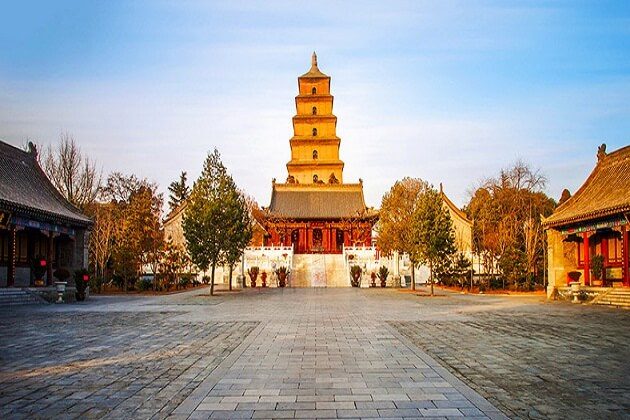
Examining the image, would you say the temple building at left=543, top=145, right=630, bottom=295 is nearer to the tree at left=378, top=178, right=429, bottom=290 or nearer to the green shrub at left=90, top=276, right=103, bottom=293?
the tree at left=378, top=178, right=429, bottom=290

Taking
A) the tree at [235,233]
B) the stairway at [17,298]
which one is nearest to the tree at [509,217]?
the tree at [235,233]

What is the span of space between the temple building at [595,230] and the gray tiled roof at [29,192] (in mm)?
21282

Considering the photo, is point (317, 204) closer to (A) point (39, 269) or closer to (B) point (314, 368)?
(A) point (39, 269)

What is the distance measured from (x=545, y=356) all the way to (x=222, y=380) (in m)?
5.11

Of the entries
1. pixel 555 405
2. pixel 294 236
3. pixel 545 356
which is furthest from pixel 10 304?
pixel 294 236

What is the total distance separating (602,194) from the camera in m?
24.7

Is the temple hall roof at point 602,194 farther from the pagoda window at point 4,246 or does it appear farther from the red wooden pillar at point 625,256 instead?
the pagoda window at point 4,246

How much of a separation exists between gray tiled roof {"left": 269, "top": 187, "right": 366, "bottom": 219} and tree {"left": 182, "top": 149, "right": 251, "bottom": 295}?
2589 cm

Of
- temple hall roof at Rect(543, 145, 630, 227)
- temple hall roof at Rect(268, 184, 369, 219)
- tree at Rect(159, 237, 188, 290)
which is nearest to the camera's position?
temple hall roof at Rect(543, 145, 630, 227)

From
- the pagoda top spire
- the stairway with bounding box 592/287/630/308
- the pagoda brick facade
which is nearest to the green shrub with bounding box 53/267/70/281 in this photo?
the stairway with bounding box 592/287/630/308

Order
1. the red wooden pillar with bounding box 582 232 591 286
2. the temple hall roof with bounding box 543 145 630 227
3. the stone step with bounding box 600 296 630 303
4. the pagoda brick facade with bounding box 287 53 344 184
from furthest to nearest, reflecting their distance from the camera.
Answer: the pagoda brick facade with bounding box 287 53 344 184 < the red wooden pillar with bounding box 582 232 591 286 < the temple hall roof with bounding box 543 145 630 227 < the stone step with bounding box 600 296 630 303

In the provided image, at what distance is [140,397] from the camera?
6551mm

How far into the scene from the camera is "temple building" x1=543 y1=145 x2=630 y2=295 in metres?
22.7

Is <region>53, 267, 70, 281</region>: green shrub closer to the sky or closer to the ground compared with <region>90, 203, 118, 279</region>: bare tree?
closer to the ground
